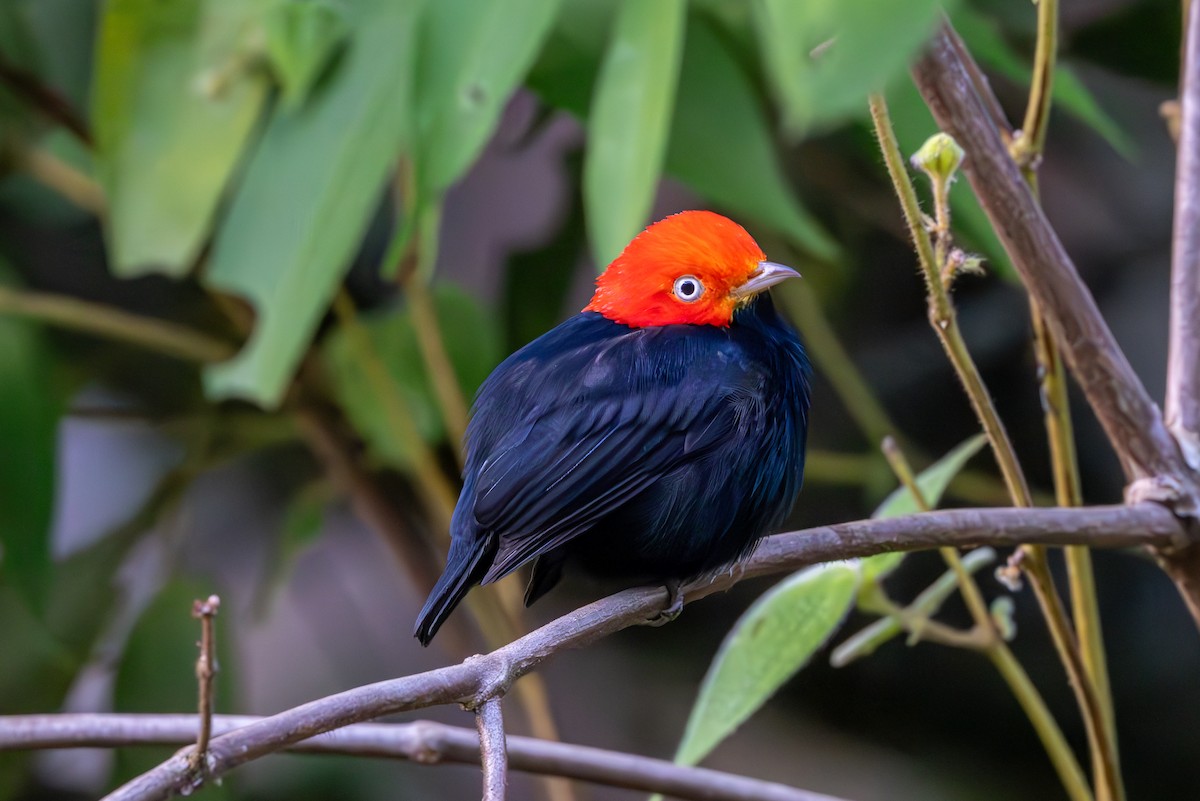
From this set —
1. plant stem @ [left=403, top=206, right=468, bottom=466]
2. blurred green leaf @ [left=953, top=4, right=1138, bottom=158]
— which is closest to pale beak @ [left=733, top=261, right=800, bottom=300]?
blurred green leaf @ [left=953, top=4, right=1138, bottom=158]

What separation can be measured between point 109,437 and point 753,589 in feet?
6.41

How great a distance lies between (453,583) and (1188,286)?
2.91ft

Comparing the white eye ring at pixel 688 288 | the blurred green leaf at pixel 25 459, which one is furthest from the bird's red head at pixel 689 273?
the blurred green leaf at pixel 25 459

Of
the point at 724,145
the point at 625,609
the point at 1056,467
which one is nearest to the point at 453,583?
the point at 625,609

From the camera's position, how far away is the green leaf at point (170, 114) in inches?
79.8

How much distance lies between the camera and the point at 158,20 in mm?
2152

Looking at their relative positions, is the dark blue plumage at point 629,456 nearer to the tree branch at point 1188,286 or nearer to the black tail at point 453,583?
the black tail at point 453,583

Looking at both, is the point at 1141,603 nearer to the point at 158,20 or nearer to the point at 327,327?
the point at 327,327

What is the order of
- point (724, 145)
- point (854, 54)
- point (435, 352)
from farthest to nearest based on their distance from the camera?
point (435, 352) → point (724, 145) → point (854, 54)

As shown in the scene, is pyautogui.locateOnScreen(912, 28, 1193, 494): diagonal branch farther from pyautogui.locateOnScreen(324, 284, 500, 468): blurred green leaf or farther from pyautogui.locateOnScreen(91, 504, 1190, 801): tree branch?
pyautogui.locateOnScreen(324, 284, 500, 468): blurred green leaf

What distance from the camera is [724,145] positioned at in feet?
6.50

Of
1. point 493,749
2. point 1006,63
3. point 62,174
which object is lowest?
point 62,174

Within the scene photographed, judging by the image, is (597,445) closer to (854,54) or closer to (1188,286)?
(1188,286)

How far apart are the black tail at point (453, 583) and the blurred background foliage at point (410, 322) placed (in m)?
0.41
